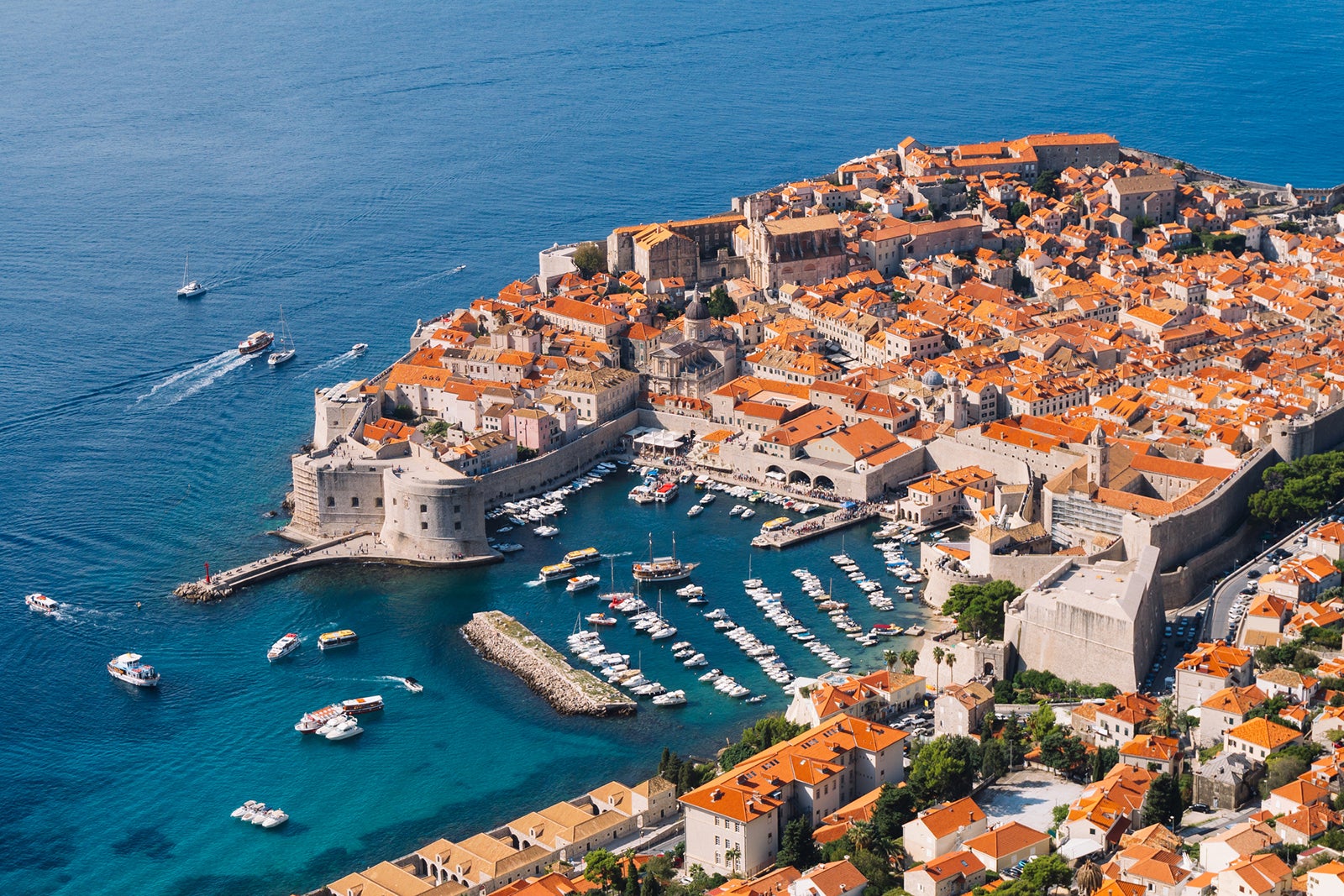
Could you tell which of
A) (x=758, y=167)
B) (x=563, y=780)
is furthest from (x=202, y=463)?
(x=758, y=167)

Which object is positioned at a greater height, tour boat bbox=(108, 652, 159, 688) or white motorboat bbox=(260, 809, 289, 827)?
tour boat bbox=(108, 652, 159, 688)

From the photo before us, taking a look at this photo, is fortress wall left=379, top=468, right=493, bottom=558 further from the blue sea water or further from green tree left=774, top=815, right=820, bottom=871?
green tree left=774, top=815, right=820, bottom=871

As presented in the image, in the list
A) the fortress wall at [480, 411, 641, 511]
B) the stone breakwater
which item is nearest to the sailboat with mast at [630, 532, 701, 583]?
the stone breakwater

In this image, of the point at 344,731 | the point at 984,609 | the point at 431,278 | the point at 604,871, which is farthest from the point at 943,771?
the point at 431,278

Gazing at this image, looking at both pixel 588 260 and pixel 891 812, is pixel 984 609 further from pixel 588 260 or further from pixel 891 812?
pixel 588 260

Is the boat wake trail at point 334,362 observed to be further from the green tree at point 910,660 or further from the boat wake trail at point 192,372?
the green tree at point 910,660
